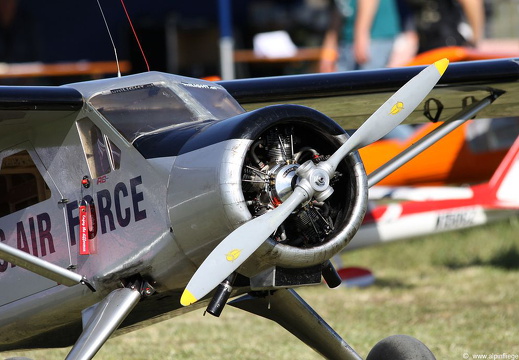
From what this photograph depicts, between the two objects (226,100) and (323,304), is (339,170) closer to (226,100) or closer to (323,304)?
(226,100)

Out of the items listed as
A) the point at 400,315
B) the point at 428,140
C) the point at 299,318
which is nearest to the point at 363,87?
the point at 428,140

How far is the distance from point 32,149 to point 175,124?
34.7 inches

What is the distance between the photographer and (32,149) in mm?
5270

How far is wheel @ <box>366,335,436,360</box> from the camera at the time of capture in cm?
547

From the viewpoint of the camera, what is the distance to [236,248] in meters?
4.25

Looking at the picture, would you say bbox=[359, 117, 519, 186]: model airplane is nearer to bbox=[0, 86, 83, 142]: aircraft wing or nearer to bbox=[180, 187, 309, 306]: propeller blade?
bbox=[0, 86, 83, 142]: aircraft wing

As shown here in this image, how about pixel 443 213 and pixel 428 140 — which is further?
pixel 443 213

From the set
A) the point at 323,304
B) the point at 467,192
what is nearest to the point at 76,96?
the point at 323,304

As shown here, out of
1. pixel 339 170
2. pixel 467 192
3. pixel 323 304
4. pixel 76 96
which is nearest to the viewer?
pixel 339 170

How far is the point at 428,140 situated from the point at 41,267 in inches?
100.0

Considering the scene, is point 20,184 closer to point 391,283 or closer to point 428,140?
point 428,140

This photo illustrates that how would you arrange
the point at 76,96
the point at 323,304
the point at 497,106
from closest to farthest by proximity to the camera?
1. the point at 76,96
2. the point at 497,106
3. the point at 323,304

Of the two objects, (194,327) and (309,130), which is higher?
(309,130)

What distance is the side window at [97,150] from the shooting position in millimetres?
4871
